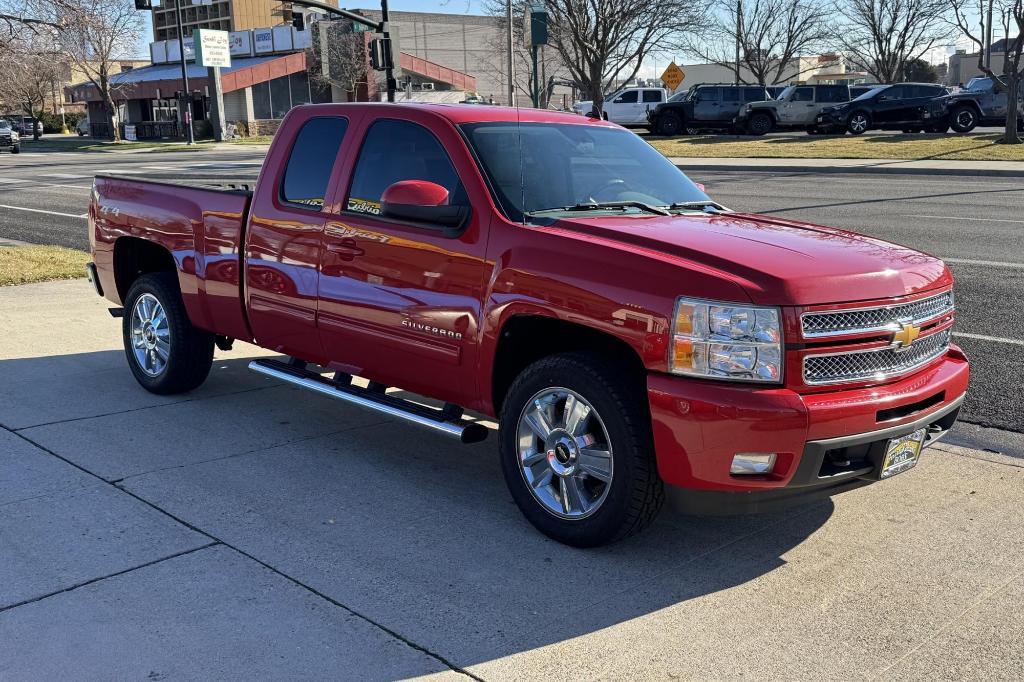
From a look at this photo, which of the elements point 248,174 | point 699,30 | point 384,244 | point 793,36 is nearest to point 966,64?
point 793,36

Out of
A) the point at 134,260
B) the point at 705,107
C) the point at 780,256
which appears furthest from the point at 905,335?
the point at 705,107

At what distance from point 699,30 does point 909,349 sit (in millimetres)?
45252

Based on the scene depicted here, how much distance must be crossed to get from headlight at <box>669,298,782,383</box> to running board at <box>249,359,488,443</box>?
3.94 feet

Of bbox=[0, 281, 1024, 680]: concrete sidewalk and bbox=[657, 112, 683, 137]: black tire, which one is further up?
bbox=[657, 112, 683, 137]: black tire

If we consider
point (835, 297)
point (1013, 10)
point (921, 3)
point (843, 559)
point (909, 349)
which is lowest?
point (843, 559)

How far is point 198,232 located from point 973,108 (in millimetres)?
33884

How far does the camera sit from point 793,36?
67375 mm

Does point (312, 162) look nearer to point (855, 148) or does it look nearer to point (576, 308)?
point (576, 308)

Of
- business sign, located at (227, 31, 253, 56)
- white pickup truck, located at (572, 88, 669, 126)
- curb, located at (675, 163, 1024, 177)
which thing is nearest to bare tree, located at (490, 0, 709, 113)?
white pickup truck, located at (572, 88, 669, 126)

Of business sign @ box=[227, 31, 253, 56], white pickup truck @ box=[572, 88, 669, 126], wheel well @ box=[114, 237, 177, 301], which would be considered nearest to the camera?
wheel well @ box=[114, 237, 177, 301]

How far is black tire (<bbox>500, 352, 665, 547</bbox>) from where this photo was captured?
4.04 m

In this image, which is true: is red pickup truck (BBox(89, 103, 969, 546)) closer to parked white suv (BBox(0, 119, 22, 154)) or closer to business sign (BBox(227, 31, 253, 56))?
parked white suv (BBox(0, 119, 22, 154))

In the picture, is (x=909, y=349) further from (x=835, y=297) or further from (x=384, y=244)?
(x=384, y=244)

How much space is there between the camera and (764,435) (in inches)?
148
